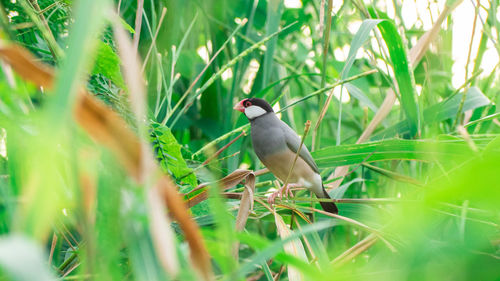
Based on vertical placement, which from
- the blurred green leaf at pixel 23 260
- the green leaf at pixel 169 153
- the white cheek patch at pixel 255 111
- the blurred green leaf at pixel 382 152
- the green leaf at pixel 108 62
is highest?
the green leaf at pixel 108 62

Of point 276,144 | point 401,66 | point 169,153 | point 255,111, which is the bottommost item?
point 276,144

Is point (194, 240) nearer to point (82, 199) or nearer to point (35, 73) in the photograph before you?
point (82, 199)

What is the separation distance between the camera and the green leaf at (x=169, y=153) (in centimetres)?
119

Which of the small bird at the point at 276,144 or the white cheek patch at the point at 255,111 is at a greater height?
the white cheek patch at the point at 255,111

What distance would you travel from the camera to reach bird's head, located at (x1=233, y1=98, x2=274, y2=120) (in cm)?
225

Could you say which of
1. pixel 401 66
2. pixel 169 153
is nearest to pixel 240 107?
pixel 401 66

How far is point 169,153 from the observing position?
3.92 ft

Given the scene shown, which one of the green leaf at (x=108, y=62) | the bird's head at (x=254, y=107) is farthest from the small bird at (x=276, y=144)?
the green leaf at (x=108, y=62)

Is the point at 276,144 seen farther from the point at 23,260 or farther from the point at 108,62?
the point at 23,260

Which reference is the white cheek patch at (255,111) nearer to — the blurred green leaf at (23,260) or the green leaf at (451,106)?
the green leaf at (451,106)

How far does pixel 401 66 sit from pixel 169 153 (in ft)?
2.86

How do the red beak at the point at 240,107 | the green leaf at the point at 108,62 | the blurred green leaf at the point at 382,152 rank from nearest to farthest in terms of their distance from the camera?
the green leaf at the point at 108,62 < the blurred green leaf at the point at 382,152 < the red beak at the point at 240,107

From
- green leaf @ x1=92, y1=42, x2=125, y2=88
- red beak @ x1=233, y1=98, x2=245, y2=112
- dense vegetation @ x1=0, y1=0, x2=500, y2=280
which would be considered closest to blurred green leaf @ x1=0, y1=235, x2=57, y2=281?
dense vegetation @ x1=0, y1=0, x2=500, y2=280

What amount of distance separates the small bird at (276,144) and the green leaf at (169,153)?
908mm
